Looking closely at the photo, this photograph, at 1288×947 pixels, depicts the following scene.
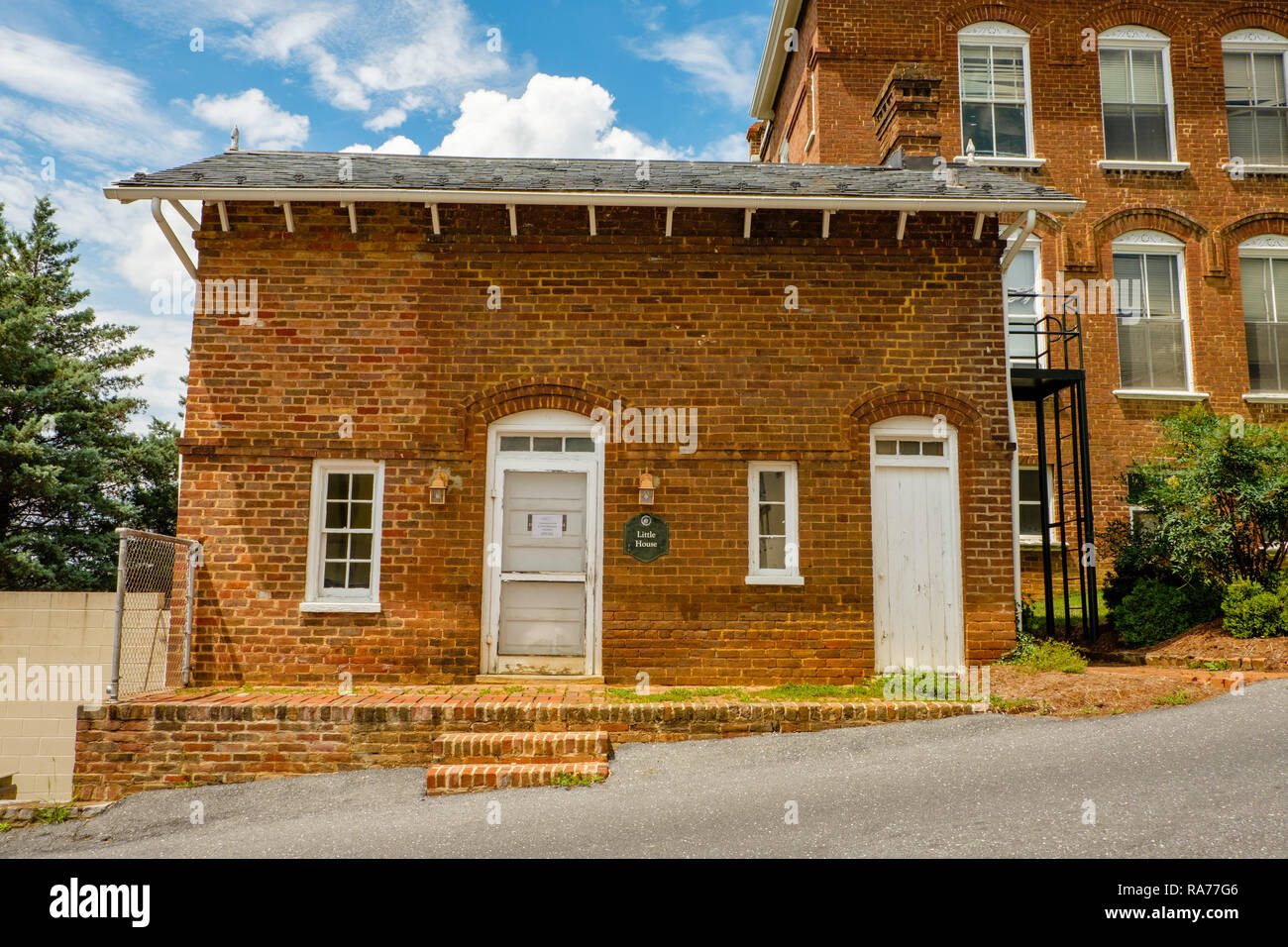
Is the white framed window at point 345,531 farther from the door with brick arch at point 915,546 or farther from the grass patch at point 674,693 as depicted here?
the door with brick arch at point 915,546

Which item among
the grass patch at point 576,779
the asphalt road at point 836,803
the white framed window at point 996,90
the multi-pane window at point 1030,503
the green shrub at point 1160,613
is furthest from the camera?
the white framed window at point 996,90

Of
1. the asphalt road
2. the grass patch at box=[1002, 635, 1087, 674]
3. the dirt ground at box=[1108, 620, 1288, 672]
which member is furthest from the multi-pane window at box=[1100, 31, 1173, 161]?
the asphalt road

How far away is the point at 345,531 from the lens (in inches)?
352

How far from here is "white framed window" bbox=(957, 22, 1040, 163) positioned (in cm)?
1484

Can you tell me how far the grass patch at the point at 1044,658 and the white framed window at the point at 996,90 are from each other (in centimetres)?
919

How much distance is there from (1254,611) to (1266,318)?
7.64 metres

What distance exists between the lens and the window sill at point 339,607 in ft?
28.6

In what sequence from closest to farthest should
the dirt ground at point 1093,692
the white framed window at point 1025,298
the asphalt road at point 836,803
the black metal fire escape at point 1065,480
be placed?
the asphalt road at point 836,803
the dirt ground at point 1093,692
the black metal fire escape at point 1065,480
the white framed window at point 1025,298

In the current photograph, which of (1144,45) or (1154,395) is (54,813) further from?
(1144,45)

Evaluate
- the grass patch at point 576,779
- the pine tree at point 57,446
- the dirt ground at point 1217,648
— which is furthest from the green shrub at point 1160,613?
the pine tree at point 57,446

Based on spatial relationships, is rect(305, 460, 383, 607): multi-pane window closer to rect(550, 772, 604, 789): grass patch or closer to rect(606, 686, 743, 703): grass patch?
rect(606, 686, 743, 703): grass patch

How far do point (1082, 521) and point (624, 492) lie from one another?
571 centimetres

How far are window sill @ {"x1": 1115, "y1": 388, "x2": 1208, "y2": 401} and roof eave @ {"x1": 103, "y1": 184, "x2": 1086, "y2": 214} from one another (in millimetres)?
5946

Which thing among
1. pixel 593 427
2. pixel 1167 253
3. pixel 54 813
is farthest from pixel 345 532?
pixel 1167 253
